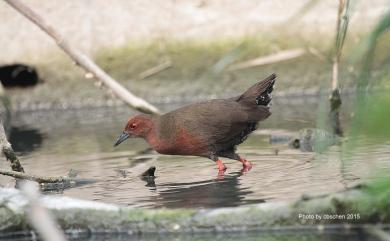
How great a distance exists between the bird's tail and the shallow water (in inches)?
20.6

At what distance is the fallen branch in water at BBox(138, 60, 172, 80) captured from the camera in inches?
525

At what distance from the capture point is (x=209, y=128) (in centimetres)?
743

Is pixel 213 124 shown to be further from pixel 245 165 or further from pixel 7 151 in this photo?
pixel 7 151

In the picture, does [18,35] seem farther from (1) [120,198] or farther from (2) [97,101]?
(1) [120,198]

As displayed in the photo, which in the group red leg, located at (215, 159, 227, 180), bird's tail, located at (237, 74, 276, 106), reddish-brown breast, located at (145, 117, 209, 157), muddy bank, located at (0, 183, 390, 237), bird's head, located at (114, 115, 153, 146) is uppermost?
bird's tail, located at (237, 74, 276, 106)

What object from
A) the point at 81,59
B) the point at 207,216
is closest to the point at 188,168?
the point at 81,59

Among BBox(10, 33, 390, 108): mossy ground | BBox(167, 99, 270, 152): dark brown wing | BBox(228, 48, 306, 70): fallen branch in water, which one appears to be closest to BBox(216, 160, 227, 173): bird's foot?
BBox(167, 99, 270, 152): dark brown wing

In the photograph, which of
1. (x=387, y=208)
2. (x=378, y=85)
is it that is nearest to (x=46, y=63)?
(x=387, y=208)

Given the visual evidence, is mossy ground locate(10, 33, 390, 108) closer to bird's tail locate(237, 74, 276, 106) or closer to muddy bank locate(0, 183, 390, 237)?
bird's tail locate(237, 74, 276, 106)

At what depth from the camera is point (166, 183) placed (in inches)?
269

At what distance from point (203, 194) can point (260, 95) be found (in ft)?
5.71

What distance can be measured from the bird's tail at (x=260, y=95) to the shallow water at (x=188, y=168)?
1.72 ft

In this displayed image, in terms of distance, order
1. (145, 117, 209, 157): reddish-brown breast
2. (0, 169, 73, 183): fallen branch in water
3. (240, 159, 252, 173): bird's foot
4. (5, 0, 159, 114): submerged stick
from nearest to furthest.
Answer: (5, 0, 159, 114): submerged stick < (0, 169, 73, 183): fallen branch in water < (240, 159, 252, 173): bird's foot < (145, 117, 209, 157): reddish-brown breast

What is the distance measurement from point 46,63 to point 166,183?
727 cm
